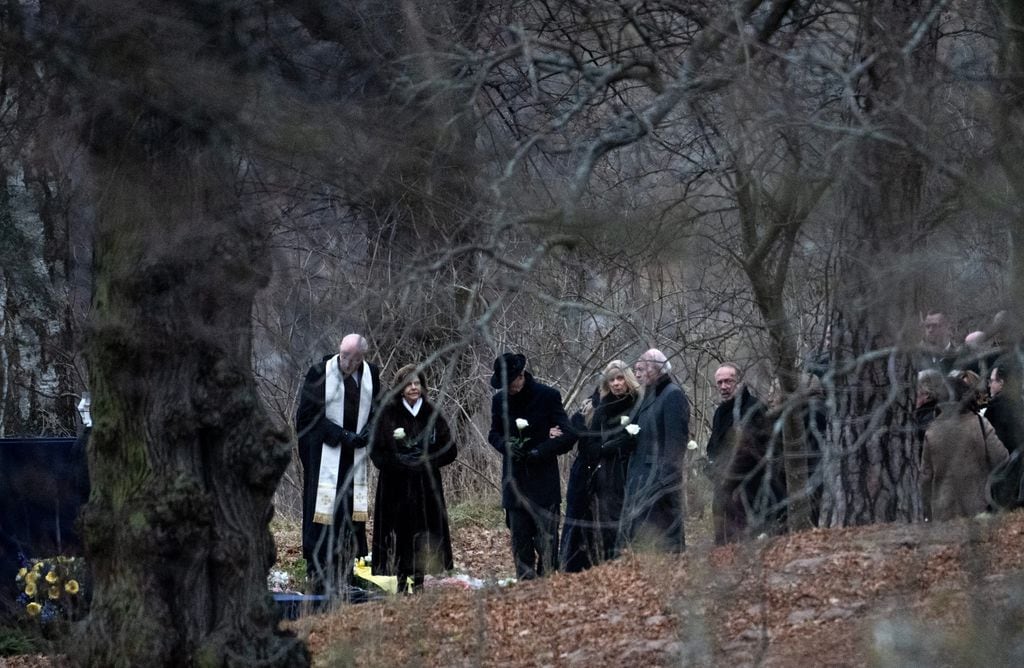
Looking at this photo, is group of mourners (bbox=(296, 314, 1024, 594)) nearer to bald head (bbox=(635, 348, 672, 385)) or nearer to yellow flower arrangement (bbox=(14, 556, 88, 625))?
bald head (bbox=(635, 348, 672, 385))

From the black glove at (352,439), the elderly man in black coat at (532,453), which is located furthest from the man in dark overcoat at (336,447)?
the elderly man in black coat at (532,453)

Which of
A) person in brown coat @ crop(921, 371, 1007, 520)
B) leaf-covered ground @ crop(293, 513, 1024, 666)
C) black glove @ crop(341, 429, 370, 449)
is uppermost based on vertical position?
black glove @ crop(341, 429, 370, 449)

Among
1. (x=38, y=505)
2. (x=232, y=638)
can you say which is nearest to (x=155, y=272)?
(x=232, y=638)

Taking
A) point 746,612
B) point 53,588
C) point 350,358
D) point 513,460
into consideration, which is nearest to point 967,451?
point 746,612

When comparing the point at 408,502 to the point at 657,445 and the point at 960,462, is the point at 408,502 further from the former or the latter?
the point at 960,462

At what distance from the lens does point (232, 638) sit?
6.00m

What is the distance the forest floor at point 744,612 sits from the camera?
3.94 meters

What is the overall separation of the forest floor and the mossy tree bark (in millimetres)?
601

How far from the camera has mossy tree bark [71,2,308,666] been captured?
543 cm

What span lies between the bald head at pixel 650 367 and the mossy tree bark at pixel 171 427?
2016 mm

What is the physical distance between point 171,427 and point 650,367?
2.92 meters

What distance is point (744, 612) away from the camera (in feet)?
20.6

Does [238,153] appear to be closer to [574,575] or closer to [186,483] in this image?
[186,483]

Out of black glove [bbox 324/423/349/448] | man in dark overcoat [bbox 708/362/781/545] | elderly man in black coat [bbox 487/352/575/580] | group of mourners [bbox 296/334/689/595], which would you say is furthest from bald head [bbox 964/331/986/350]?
black glove [bbox 324/423/349/448]
